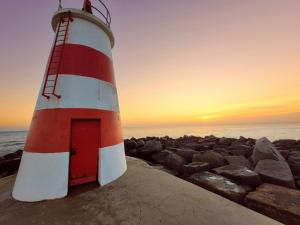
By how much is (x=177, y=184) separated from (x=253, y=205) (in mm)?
1404

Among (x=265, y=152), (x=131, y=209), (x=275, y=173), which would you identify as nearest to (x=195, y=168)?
(x=275, y=173)

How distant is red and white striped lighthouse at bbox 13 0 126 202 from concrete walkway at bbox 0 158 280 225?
0.26m

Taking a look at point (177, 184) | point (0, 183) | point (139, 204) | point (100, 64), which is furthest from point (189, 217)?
point (0, 183)

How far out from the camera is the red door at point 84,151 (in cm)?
298

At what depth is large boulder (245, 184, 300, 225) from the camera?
2.56 meters

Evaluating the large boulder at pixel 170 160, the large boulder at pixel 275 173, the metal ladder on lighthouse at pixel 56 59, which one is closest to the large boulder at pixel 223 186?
the large boulder at pixel 275 173

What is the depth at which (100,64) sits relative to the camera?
3.55 metres

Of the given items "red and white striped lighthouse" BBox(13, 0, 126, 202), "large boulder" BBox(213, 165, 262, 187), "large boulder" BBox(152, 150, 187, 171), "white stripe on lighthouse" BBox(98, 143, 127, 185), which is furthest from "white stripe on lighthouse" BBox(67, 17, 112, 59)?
"large boulder" BBox(213, 165, 262, 187)

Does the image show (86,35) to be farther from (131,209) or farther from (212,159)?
(212,159)

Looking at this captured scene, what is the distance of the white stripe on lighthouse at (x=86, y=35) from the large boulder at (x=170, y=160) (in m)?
4.19

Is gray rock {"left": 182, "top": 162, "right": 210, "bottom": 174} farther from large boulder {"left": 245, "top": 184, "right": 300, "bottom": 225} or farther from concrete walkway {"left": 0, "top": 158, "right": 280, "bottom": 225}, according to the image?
concrete walkway {"left": 0, "top": 158, "right": 280, "bottom": 225}

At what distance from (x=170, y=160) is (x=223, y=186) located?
8.39 feet

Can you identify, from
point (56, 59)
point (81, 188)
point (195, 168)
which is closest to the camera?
point (81, 188)

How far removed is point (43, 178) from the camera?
270 centimetres
